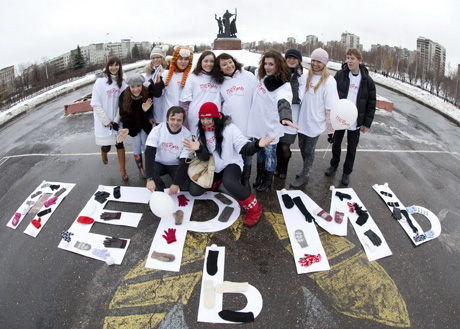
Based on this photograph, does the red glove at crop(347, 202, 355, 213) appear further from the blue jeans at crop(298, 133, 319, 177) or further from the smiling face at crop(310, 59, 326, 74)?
the smiling face at crop(310, 59, 326, 74)

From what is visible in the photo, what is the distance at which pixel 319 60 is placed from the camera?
345cm

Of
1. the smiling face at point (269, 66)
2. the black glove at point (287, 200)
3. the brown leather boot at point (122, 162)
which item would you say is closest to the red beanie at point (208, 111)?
the smiling face at point (269, 66)

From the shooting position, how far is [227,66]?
3.48m

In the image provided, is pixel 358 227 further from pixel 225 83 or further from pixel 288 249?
pixel 225 83

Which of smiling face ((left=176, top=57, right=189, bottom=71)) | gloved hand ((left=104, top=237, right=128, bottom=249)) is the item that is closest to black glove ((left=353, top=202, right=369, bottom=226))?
gloved hand ((left=104, top=237, right=128, bottom=249))

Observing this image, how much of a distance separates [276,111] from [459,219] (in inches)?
115

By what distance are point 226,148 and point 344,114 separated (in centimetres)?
158

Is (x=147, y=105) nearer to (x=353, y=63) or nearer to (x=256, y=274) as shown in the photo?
(x=256, y=274)

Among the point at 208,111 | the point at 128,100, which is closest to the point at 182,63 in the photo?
the point at 128,100

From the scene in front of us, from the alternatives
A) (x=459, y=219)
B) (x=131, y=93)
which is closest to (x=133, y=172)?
(x=131, y=93)

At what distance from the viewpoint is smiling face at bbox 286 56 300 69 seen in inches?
137

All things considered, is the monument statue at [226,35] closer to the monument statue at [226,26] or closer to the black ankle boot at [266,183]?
the monument statue at [226,26]

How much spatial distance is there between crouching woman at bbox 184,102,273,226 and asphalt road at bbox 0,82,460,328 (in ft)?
1.18

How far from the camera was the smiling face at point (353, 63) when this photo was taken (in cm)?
366
